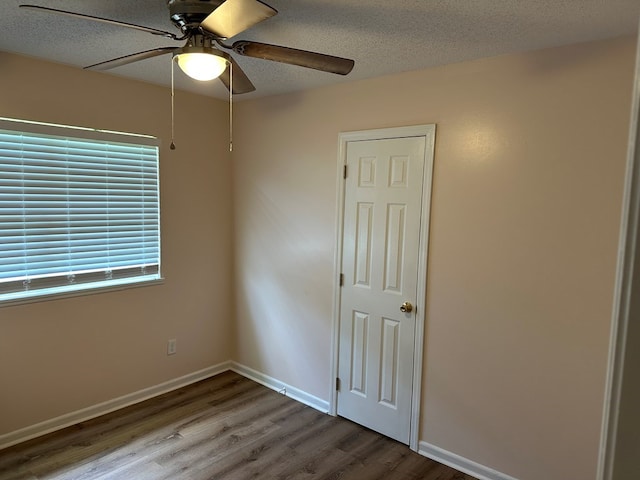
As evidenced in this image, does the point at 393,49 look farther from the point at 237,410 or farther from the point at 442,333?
the point at 237,410

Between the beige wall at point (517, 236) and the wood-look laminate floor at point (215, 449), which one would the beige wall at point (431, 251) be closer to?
the beige wall at point (517, 236)

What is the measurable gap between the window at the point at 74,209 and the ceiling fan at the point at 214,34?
1294 millimetres

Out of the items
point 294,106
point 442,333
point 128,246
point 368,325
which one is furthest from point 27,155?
point 442,333

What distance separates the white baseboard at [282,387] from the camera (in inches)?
135

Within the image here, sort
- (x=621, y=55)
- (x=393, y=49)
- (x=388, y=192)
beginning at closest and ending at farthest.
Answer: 1. (x=621, y=55)
2. (x=393, y=49)
3. (x=388, y=192)

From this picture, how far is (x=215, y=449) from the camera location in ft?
9.31

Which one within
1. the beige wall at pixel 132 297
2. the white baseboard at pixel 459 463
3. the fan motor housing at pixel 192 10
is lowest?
the white baseboard at pixel 459 463

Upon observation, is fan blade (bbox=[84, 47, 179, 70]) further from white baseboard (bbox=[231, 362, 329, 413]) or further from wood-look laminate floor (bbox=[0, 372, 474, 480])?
white baseboard (bbox=[231, 362, 329, 413])

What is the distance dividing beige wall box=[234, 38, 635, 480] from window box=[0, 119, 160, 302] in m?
1.47

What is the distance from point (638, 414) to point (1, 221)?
3217 mm

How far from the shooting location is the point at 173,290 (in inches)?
142

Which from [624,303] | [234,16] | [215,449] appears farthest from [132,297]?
[624,303]

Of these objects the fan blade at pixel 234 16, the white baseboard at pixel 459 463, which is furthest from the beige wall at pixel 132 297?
the white baseboard at pixel 459 463

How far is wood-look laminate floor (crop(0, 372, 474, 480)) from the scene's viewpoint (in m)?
2.60
